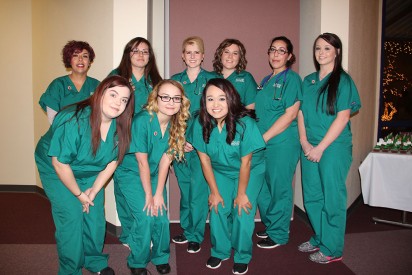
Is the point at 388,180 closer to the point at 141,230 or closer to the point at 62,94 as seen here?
the point at 141,230

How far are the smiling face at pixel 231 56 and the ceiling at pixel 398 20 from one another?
8.44ft

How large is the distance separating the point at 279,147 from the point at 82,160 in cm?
141

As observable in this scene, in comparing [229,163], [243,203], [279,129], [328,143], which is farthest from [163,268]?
[328,143]

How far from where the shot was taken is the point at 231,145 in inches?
83.9

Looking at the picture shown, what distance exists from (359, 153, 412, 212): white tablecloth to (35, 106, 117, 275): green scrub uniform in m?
2.31

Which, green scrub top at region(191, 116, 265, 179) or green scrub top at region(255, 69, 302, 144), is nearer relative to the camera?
green scrub top at region(191, 116, 265, 179)

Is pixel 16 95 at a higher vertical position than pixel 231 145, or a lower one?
higher

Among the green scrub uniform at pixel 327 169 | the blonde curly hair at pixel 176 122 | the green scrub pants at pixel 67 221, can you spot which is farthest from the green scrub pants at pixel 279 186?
the green scrub pants at pixel 67 221

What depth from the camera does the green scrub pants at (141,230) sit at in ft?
6.86

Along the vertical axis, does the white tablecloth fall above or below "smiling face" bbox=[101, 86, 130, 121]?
below

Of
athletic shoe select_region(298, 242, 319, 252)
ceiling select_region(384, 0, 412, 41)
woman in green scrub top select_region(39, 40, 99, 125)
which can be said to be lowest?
athletic shoe select_region(298, 242, 319, 252)

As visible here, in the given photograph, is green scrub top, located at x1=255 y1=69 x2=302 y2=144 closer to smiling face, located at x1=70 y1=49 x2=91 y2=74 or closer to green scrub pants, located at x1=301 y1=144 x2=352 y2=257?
green scrub pants, located at x1=301 y1=144 x2=352 y2=257

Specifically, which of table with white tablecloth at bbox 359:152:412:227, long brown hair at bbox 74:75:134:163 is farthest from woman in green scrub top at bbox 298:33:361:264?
long brown hair at bbox 74:75:134:163

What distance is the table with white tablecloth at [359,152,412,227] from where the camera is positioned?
292cm
